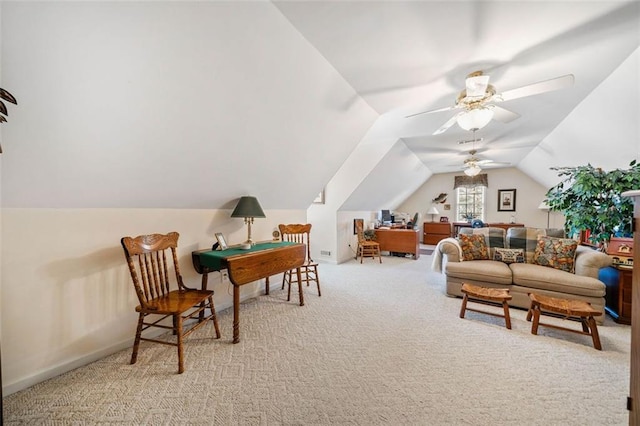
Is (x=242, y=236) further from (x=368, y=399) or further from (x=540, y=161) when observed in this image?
(x=540, y=161)

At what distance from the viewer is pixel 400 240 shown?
5500 millimetres

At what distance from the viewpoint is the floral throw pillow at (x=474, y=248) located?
3.21 metres

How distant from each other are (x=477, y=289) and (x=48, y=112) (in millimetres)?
3601

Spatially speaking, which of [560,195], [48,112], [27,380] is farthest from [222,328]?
[560,195]

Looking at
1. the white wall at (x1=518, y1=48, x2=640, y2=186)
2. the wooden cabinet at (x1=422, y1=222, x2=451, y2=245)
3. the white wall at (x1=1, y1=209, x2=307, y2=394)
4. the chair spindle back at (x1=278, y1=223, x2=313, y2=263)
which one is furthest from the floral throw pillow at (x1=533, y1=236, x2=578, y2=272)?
the wooden cabinet at (x1=422, y1=222, x2=451, y2=245)

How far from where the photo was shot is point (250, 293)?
9.95 feet

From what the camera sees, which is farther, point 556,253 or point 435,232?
point 435,232

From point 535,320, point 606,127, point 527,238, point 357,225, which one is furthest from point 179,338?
point 606,127

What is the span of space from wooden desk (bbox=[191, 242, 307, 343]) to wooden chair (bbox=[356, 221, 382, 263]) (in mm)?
2733

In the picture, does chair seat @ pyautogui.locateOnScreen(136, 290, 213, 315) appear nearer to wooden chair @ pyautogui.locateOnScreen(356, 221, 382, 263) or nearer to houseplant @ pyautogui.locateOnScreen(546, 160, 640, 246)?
wooden chair @ pyautogui.locateOnScreen(356, 221, 382, 263)

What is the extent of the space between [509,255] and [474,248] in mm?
397

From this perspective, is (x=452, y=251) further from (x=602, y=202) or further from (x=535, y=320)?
(x=602, y=202)

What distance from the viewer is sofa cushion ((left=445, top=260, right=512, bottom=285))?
275 cm

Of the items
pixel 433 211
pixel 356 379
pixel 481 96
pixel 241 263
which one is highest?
pixel 481 96
